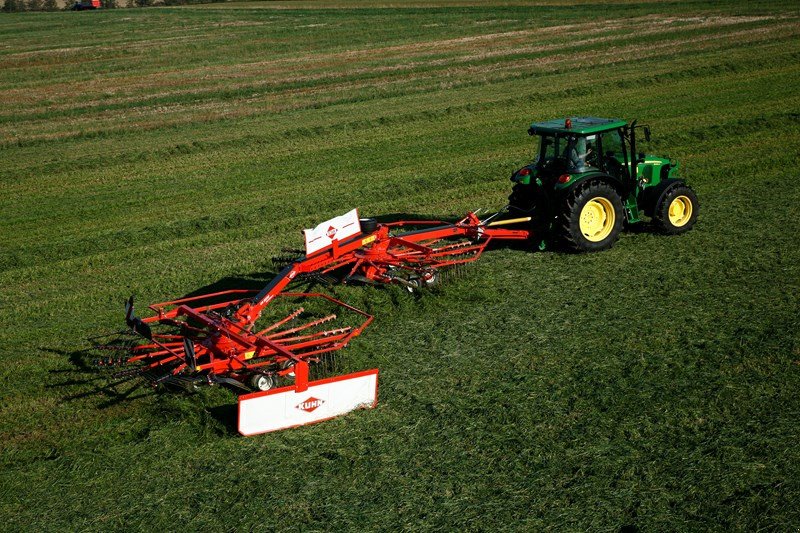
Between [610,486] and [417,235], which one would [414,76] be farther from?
[610,486]

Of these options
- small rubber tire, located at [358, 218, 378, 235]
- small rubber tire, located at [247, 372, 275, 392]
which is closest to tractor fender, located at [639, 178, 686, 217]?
small rubber tire, located at [358, 218, 378, 235]

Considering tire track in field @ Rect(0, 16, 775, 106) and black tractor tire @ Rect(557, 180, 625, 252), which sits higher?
tire track in field @ Rect(0, 16, 775, 106)

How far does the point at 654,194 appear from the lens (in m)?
12.6

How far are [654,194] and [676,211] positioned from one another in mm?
486

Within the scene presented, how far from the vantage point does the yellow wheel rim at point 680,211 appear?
12742 mm

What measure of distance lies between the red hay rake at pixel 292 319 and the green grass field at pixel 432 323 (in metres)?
0.28

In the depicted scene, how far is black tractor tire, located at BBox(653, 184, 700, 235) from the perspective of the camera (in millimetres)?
12516

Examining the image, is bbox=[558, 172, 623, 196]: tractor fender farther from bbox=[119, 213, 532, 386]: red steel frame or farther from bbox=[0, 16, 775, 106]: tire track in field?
bbox=[0, 16, 775, 106]: tire track in field

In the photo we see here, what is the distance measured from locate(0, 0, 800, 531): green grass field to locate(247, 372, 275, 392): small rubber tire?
0.34 metres

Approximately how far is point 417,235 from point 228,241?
4.08 meters

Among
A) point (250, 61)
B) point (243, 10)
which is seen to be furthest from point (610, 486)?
point (243, 10)

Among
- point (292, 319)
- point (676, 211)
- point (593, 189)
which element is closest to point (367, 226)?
point (292, 319)

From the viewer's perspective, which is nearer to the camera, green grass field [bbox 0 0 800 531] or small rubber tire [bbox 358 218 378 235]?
green grass field [bbox 0 0 800 531]

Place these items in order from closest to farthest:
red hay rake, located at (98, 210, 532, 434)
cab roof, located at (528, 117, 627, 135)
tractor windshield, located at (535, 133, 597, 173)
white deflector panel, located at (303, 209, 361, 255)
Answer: red hay rake, located at (98, 210, 532, 434) → white deflector panel, located at (303, 209, 361, 255) → cab roof, located at (528, 117, 627, 135) → tractor windshield, located at (535, 133, 597, 173)
